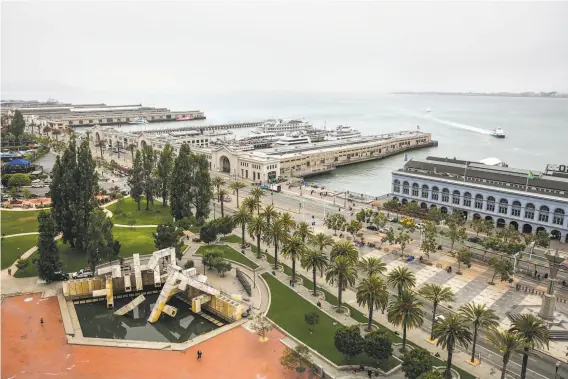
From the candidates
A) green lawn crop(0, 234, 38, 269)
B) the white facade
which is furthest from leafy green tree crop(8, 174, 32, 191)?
the white facade

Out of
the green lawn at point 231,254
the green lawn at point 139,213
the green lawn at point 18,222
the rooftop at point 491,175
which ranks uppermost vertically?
the rooftop at point 491,175

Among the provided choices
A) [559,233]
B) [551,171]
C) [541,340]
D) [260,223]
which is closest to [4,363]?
[260,223]

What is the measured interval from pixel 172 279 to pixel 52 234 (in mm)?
17710

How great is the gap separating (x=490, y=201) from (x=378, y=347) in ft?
186

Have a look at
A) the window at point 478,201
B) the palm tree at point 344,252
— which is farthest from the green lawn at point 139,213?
the window at point 478,201

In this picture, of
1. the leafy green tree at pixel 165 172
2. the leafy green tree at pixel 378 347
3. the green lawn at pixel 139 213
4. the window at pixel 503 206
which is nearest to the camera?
the leafy green tree at pixel 378 347

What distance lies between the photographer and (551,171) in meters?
98.5

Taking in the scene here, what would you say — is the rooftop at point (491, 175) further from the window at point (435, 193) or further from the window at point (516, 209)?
the window at point (516, 209)

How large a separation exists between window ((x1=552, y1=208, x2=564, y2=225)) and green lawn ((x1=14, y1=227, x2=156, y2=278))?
70441mm

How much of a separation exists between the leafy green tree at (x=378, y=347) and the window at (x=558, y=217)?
2114 inches

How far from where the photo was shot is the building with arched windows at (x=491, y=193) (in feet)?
266

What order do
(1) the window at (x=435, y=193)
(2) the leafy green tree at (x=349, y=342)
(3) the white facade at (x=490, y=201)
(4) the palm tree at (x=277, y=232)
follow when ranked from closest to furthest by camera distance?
(2) the leafy green tree at (x=349, y=342) < (4) the palm tree at (x=277, y=232) < (3) the white facade at (x=490, y=201) < (1) the window at (x=435, y=193)

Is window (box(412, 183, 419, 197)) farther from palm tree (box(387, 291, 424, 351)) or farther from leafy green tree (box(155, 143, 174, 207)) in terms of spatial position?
palm tree (box(387, 291, 424, 351))

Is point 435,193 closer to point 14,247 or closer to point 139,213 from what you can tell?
point 139,213
